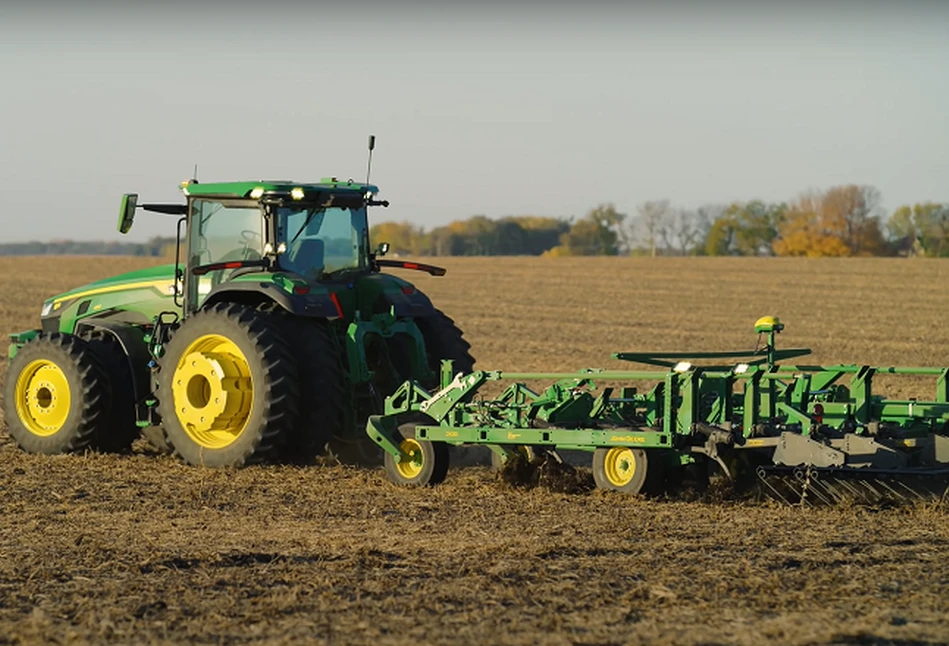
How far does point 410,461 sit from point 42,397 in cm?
335

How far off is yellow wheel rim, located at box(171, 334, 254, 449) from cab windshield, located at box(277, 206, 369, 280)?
82cm

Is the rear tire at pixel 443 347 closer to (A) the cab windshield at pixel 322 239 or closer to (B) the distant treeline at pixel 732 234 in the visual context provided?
(A) the cab windshield at pixel 322 239

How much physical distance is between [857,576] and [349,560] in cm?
228

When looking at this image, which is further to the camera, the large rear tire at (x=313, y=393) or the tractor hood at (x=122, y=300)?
the tractor hood at (x=122, y=300)

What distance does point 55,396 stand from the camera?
10.6m

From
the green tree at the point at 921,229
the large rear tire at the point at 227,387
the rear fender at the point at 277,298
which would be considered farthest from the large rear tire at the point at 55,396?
the green tree at the point at 921,229

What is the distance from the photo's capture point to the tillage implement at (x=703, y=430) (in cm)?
789

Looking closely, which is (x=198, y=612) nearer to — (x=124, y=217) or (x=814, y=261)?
(x=124, y=217)

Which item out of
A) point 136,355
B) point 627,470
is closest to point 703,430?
point 627,470

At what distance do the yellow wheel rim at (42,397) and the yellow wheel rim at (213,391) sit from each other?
1.24 m

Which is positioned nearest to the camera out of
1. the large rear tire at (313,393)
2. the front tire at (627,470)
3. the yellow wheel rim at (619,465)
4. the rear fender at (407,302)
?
the front tire at (627,470)

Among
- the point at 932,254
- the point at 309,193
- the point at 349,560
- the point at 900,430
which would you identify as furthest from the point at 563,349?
the point at 932,254

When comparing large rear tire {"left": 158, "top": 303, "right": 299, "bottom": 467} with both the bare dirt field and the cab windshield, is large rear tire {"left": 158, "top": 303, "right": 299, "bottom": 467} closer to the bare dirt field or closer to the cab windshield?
the bare dirt field

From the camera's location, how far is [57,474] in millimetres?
9570
